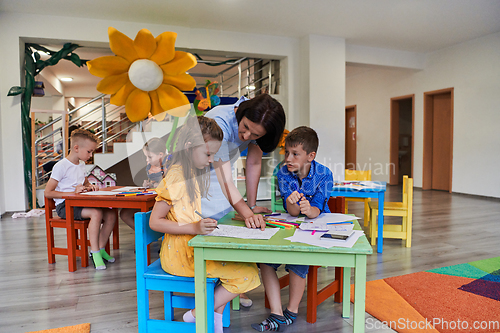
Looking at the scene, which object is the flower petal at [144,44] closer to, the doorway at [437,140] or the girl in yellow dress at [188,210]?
the girl in yellow dress at [188,210]

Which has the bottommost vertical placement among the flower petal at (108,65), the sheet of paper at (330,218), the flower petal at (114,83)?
the sheet of paper at (330,218)

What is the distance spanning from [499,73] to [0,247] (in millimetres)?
6943

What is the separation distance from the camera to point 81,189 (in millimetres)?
2412

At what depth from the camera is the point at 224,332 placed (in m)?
1.49

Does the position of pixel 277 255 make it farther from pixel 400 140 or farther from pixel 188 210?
pixel 400 140

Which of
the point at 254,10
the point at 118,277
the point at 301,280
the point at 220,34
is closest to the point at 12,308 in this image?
the point at 118,277

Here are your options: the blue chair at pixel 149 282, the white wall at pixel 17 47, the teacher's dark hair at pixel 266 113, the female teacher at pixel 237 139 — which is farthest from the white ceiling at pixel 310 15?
the blue chair at pixel 149 282

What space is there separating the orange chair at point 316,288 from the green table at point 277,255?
507mm

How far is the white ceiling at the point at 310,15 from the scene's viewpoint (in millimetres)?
4121

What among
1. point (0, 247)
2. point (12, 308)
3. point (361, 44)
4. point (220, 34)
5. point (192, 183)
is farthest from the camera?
point (361, 44)

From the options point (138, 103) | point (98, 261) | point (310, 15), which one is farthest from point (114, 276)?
point (310, 15)

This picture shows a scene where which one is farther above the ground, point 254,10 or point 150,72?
point 254,10

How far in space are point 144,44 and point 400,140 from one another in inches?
307

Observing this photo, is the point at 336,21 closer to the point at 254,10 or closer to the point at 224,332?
the point at 254,10
